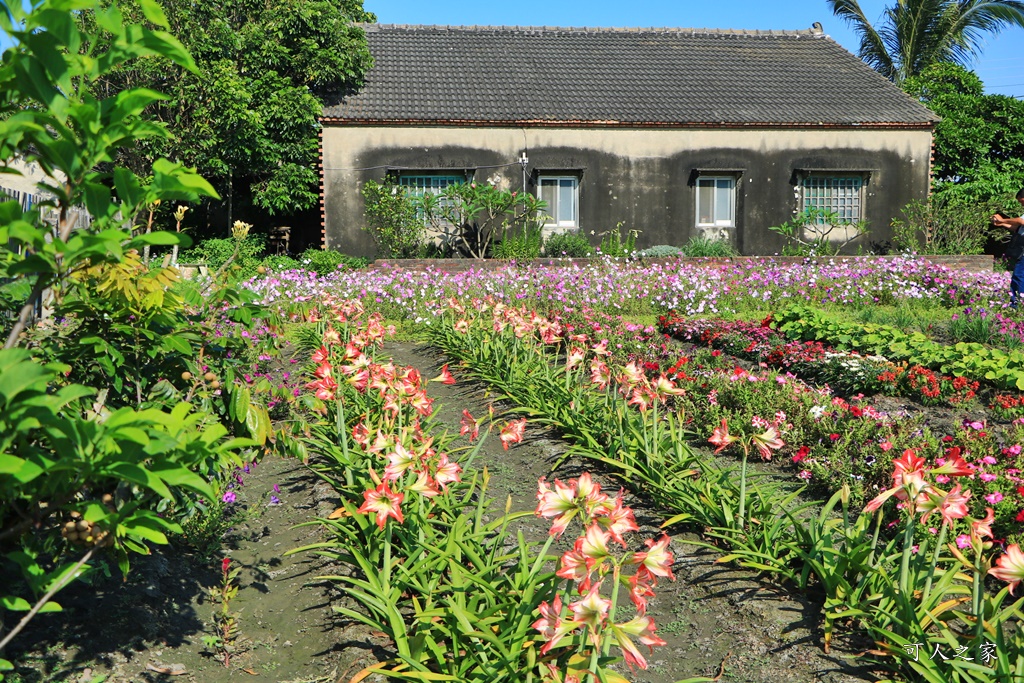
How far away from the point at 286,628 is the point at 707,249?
15.6 m

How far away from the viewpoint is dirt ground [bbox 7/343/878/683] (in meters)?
2.96

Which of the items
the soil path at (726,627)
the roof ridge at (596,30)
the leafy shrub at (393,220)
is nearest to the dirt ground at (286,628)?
the soil path at (726,627)

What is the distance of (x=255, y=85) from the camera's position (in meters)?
17.9

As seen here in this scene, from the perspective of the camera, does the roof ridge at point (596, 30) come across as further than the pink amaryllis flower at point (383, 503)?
Yes

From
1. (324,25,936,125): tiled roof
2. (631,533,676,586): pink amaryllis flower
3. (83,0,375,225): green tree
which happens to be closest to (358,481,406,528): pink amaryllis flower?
(631,533,676,586): pink amaryllis flower

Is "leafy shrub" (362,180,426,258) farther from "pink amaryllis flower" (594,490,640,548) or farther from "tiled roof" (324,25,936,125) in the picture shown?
"pink amaryllis flower" (594,490,640,548)

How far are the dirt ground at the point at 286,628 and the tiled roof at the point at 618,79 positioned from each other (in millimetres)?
15816

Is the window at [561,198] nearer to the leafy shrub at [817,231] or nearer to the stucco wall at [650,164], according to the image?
the stucco wall at [650,164]

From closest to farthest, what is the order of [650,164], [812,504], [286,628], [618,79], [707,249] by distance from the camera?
[286,628]
[812,504]
[707,249]
[650,164]
[618,79]

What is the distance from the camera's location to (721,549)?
12.6 feet

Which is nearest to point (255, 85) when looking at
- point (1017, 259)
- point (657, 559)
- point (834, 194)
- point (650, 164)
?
point (650, 164)

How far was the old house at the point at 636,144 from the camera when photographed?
61.2 ft

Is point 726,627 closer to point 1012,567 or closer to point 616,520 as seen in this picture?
point 1012,567

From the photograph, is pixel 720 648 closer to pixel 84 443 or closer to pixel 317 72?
pixel 84 443
